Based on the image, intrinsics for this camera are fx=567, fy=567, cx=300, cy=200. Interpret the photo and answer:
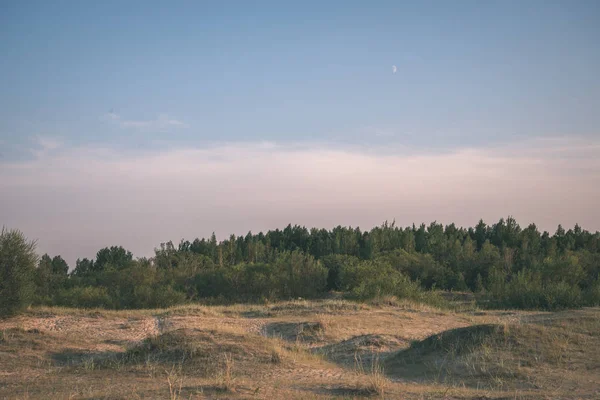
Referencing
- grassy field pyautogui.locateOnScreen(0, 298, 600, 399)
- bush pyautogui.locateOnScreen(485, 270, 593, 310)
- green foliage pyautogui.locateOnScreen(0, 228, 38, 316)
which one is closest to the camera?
grassy field pyautogui.locateOnScreen(0, 298, 600, 399)

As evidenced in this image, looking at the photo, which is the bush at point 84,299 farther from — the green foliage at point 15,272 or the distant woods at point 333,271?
the green foliage at point 15,272

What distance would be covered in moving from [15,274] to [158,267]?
2661 cm

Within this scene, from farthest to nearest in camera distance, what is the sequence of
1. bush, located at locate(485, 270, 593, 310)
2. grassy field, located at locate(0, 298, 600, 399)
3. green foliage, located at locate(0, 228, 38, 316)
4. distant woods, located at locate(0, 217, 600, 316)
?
1. distant woods, located at locate(0, 217, 600, 316)
2. bush, located at locate(485, 270, 593, 310)
3. green foliage, located at locate(0, 228, 38, 316)
4. grassy field, located at locate(0, 298, 600, 399)

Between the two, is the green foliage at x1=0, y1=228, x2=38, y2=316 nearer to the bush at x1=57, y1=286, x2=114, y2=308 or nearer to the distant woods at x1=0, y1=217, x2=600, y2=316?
the distant woods at x1=0, y1=217, x2=600, y2=316

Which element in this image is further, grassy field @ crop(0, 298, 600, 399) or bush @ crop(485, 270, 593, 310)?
bush @ crop(485, 270, 593, 310)

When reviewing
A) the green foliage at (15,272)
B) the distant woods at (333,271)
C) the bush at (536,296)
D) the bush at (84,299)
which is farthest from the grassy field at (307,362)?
the bush at (536,296)

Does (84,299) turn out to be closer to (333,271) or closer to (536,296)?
(333,271)

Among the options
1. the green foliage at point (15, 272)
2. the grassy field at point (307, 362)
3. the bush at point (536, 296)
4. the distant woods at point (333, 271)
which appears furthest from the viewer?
the distant woods at point (333, 271)

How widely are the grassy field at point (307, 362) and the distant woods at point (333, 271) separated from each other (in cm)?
740

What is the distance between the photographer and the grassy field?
10.1m

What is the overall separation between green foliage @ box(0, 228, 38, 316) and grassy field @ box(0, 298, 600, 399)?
1.05 metres

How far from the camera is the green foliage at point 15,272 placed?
20.8m

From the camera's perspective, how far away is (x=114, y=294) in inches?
1403

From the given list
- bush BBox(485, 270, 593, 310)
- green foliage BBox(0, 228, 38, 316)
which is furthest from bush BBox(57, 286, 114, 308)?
bush BBox(485, 270, 593, 310)
